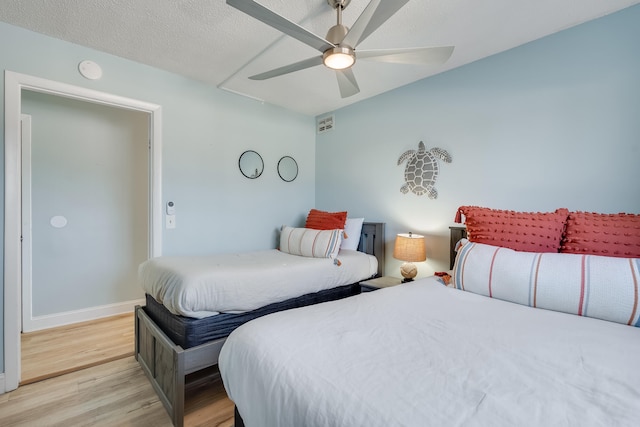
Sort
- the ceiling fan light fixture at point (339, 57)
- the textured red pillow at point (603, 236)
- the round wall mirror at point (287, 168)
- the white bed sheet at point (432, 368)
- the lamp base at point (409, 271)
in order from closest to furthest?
the white bed sheet at point (432, 368) < the textured red pillow at point (603, 236) < the ceiling fan light fixture at point (339, 57) < the lamp base at point (409, 271) < the round wall mirror at point (287, 168)

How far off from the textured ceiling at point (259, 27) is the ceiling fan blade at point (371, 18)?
1.28ft

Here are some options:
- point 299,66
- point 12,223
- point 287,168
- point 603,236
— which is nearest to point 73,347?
point 12,223

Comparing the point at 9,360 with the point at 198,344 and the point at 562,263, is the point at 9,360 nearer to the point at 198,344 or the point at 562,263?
the point at 198,344

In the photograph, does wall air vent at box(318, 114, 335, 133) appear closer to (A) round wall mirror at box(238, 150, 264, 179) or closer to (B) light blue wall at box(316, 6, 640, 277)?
(B) light blue wall at box(316, 6, 640, 277)

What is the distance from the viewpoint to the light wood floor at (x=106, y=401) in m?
1.64

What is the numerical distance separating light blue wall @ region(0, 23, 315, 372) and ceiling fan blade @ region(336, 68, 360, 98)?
4.84ft

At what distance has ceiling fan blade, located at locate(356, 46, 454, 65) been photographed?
1571 millimetres

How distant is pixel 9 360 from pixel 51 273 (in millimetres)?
1256

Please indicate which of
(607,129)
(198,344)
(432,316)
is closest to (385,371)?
(432,316)

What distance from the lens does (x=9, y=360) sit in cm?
190

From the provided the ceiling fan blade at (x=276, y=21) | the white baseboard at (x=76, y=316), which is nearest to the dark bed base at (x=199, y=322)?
the white baseboard at (x=76, y=316)

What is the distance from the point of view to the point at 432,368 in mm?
825

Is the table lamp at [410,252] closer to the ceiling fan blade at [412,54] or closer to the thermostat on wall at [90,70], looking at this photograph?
the ceiling fan blade at [412,54]

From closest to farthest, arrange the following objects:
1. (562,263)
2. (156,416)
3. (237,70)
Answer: (562,263), (156,416), (237,70)
